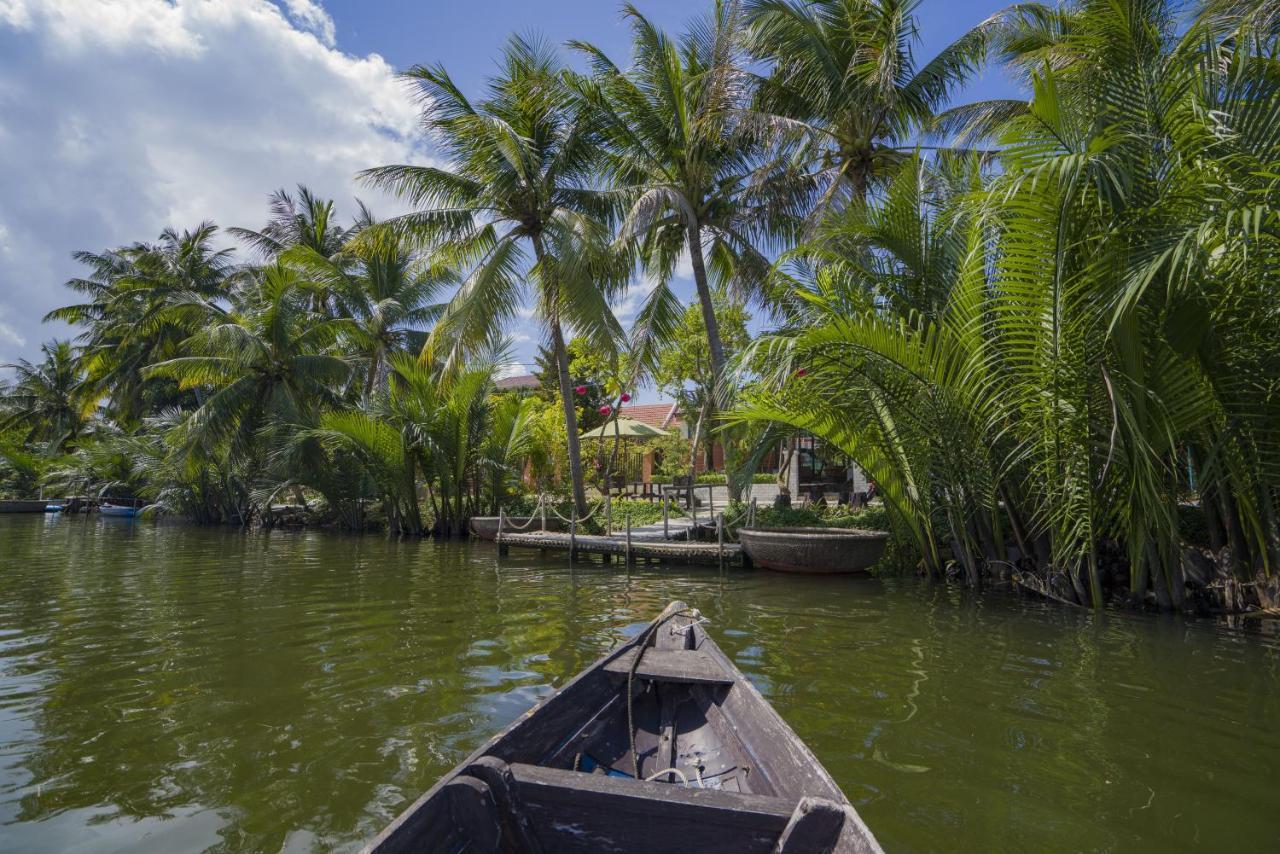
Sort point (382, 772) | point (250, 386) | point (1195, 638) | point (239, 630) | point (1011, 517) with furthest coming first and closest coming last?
1. point (250, 386)
2. point (1011, 517)
3. point (239, 630)
4. point (1195, 638)
5. point (382, 772)

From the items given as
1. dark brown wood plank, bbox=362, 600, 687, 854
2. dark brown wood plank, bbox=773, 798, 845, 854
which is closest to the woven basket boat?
dark brown wood plank, bbox=362, 600, 687, 854

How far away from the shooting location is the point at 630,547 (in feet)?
43.0

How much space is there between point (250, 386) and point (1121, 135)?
23.1 m

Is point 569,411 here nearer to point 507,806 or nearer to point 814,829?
point 507,806

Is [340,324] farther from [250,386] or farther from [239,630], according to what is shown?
[239,630]

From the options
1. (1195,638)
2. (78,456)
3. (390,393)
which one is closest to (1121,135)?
(1195,638)

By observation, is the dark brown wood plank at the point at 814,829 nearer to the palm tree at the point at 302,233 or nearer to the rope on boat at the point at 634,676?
the rope on boat at the point at 634,676

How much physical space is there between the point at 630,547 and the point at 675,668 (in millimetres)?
9245

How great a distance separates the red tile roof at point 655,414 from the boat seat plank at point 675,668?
94.8ft

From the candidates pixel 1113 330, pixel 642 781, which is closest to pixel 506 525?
pixel 1113 330

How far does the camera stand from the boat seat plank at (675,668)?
3756 mm

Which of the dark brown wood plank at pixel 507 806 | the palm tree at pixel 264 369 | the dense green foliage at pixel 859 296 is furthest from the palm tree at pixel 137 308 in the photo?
the dark brown wood plank at pixel 507 806

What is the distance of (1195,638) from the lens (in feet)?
22.8

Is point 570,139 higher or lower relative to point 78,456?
higher
